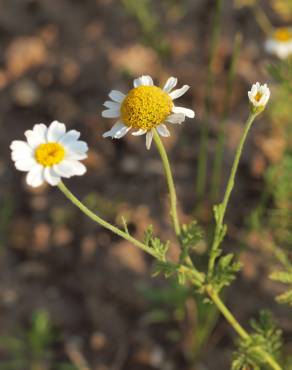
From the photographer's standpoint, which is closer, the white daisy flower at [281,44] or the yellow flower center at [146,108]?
the yellow flower center at [146,108]

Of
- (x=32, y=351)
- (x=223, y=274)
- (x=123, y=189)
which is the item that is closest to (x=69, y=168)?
(x=223, y=274)

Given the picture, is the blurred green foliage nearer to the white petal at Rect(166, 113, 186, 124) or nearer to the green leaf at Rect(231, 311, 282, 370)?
the green leaf at Rect(231, 311, 282, 370)

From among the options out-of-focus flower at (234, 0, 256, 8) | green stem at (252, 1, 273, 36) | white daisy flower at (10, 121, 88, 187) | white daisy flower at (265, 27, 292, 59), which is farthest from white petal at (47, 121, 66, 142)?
out-of-focus flower at (234, 0, 256, 8)

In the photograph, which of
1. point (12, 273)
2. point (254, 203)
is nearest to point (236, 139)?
point (254, 203)

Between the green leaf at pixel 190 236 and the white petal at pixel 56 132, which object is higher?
the white petal at pixel 56 132

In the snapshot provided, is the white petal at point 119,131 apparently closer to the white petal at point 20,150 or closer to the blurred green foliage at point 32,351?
the white petal at point 20,150

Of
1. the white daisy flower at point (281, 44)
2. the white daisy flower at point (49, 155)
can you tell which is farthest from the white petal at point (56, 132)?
the white daisy flower at point (281, 44)
